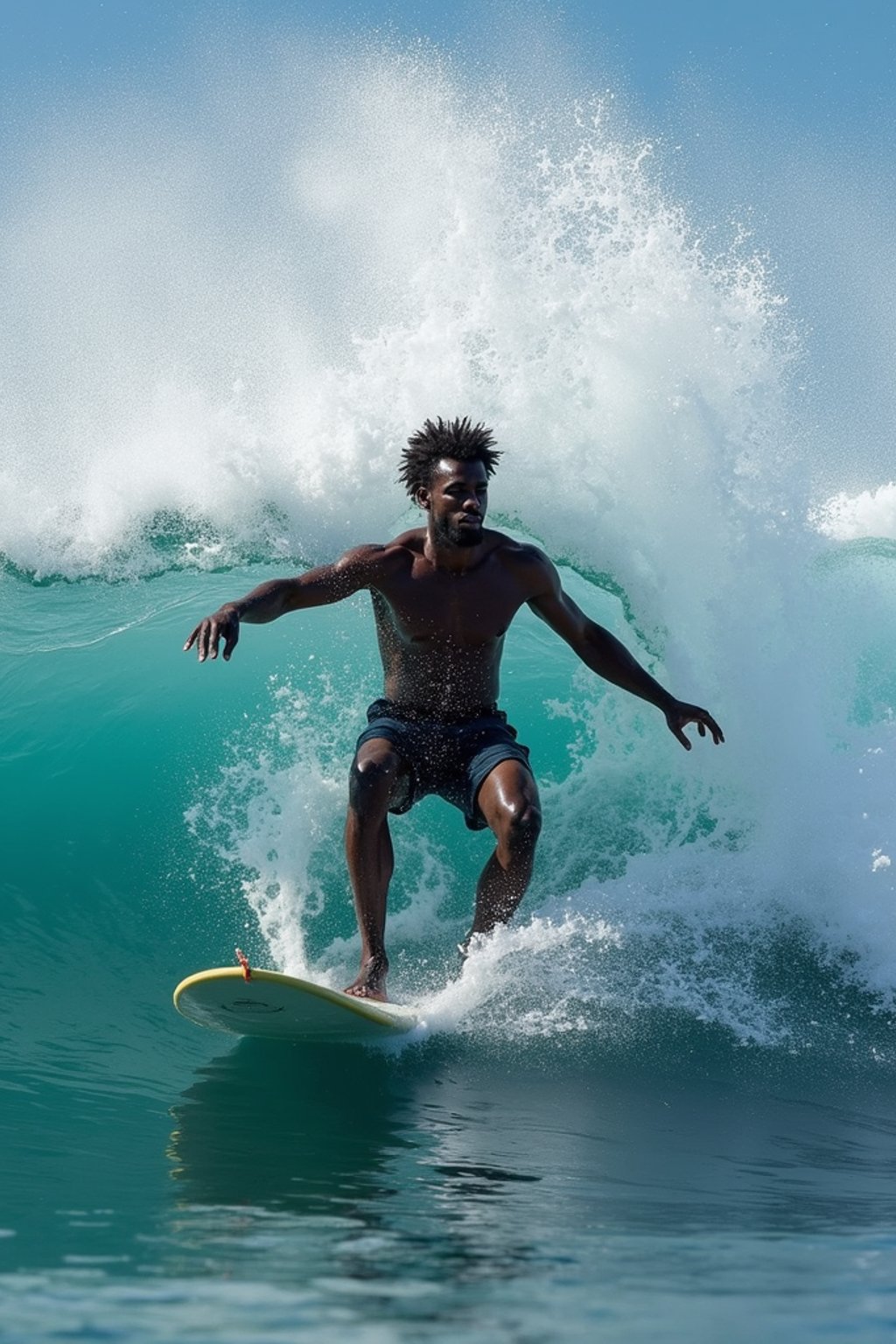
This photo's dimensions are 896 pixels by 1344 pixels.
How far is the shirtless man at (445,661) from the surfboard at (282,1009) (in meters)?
0.27

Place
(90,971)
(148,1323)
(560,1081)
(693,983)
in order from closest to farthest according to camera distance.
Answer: (148,1323) → (560,1081) → (693,983) → (90,971)

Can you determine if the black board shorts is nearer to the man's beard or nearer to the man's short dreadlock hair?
the man's beard

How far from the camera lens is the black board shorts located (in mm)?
5496

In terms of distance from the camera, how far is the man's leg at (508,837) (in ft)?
16.8

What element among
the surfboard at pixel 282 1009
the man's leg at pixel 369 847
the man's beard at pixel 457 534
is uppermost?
the man's beard at pixel 457 534

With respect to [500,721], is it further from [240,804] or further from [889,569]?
[889,569]

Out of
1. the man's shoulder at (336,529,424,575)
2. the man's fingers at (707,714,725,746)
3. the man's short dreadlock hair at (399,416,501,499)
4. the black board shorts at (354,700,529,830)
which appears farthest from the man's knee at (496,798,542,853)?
the man's short dreadlock hair at (399,416,501,499)

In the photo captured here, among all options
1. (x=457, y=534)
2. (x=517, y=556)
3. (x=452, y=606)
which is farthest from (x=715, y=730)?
(x=457, y=534)

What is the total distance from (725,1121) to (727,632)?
3595 mm

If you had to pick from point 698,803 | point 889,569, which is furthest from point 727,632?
point 889,569

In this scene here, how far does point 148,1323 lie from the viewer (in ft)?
7.34

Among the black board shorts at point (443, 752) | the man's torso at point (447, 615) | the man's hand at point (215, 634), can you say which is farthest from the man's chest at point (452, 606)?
the man's hand at point (215, 634)

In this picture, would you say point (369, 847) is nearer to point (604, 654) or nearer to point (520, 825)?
point (520, 825)

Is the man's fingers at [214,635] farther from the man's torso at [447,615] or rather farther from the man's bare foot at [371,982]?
the man's bare foot at [371,982]
